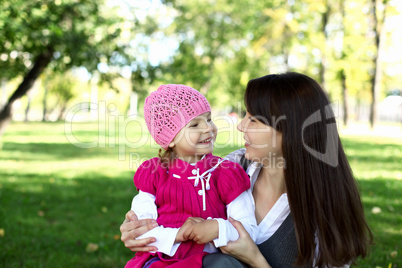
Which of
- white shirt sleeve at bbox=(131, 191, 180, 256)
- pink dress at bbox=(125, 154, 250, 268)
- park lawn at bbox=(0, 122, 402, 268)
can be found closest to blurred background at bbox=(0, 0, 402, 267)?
park lawn at bbox=(0, 122, 402, 268)

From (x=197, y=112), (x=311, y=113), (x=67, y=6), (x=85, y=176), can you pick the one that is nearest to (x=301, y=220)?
(x=311, y=113)

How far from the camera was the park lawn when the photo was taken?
4.21 metres

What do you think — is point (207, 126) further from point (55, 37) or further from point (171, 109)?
point (55, 37)

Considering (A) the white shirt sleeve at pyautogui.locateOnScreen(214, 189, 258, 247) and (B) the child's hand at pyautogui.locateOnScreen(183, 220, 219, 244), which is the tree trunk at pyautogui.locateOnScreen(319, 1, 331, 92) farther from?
(B) the child's hand at pyautogui.locateOnScreen(183, 220, 219, 244)

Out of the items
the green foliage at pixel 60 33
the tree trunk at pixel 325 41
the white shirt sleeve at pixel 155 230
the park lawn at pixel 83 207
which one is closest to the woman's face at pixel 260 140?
the white shirt sleeve at pixel 155 230

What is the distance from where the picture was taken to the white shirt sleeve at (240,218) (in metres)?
2.10

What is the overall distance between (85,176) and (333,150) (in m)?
6.99

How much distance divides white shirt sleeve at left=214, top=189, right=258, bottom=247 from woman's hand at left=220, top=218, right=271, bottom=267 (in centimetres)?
3

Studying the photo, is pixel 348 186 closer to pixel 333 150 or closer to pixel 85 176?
pixel 333 150

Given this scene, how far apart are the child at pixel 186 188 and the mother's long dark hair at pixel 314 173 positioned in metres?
0.29

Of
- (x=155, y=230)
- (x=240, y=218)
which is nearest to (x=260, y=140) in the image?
(x=240, y=218)

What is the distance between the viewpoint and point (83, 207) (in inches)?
241

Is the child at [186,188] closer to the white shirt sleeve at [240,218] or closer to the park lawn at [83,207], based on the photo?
the white shirt sleeve at [240,218]

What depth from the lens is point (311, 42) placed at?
76.7 ft
